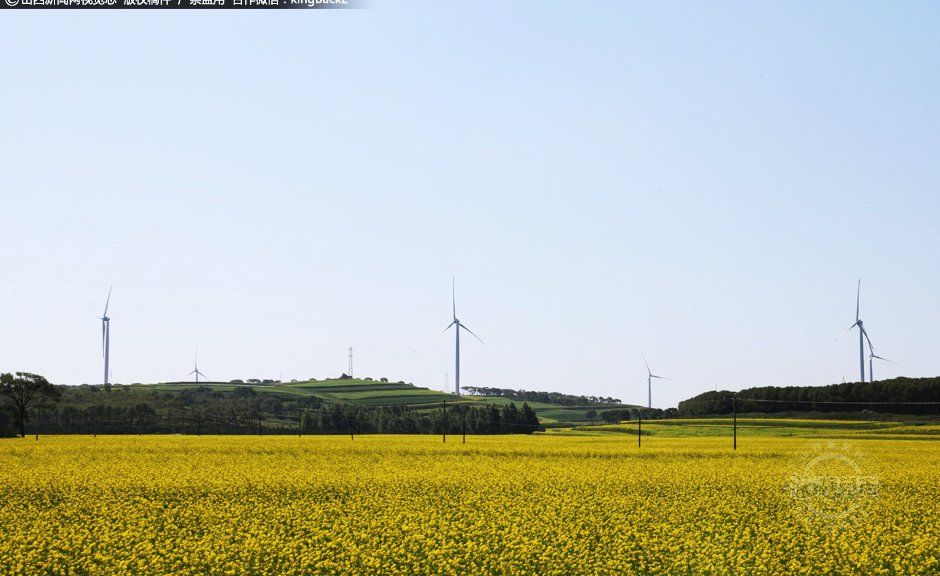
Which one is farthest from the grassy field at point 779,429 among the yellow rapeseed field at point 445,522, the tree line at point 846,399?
the yellow rapeseed field at point 445,522

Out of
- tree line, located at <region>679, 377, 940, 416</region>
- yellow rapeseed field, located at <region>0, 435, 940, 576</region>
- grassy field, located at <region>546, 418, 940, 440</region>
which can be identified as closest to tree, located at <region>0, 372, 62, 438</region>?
yellow rapeseed field, located at <region>0, 435, 940, 576</region>

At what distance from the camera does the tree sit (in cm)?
9531

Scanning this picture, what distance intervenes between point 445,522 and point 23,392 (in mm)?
92283

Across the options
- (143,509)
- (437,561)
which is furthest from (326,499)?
(437,561)

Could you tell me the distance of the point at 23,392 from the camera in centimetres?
9719

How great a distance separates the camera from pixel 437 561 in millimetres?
19078

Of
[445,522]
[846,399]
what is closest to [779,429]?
[846,399]

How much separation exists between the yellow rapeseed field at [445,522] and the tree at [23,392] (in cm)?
6034

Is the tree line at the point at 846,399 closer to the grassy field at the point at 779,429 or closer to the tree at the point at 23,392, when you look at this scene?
the grassy field at the point at 779,429

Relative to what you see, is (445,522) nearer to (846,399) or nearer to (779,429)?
(779,429)

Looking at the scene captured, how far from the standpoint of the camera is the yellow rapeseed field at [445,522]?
754 inches

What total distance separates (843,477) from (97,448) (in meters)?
51.9

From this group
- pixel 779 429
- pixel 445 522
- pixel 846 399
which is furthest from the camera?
pixel 846 399

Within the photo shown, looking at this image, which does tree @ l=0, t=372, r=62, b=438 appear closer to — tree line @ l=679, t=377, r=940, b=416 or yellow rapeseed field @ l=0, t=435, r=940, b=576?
yellow rapeseed field @ l=0, t=435, r=940, b=576
